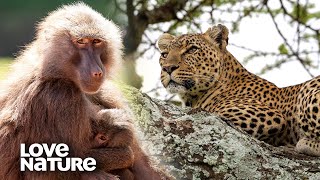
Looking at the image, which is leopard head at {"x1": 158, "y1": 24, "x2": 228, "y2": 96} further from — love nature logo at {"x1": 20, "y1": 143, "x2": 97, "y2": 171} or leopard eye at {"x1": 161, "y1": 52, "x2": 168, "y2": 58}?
love nature logo at {"x1": 20, "y1": 143, "x2": 97, "y2": 171}

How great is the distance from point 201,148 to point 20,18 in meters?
2.22

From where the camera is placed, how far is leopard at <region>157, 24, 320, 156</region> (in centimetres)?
702

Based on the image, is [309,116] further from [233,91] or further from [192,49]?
[192,49]

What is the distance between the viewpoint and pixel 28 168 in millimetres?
4219

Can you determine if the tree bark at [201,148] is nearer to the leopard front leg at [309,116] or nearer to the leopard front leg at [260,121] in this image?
the leopard front leg at [309,116]

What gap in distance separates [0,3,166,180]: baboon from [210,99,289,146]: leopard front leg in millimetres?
2735

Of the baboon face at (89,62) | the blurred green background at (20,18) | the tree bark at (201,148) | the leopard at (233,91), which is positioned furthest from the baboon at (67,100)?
the leopard at (233,91)

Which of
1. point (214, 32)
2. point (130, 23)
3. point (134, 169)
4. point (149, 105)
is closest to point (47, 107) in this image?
point (134, 169)

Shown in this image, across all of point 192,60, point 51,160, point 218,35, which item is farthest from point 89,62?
point 218,35

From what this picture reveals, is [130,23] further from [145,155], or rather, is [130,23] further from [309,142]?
[145,155]

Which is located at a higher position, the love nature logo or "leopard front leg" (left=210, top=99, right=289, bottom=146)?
"leopard front leg" (left=210, top=99, right=289, bottom=146)

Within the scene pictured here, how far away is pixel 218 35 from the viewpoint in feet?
25.7

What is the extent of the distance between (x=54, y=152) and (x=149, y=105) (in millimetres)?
1073

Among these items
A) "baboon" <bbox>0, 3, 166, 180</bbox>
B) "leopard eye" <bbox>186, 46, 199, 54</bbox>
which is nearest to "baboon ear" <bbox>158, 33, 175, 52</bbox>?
"leopard eye" <bbox>186, 46, 199, 54</bbox>
